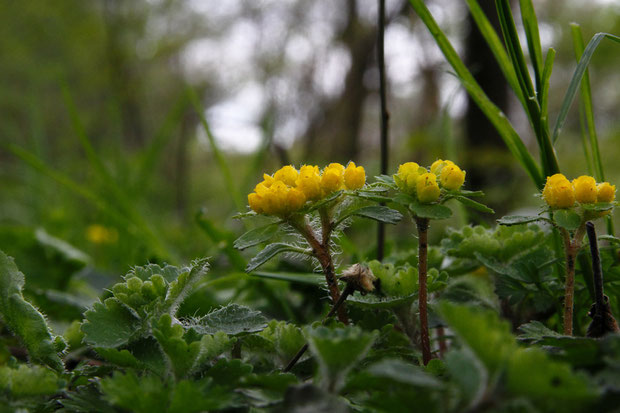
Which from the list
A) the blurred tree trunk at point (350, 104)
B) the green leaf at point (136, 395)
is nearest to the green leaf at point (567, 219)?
the green leaf at point (136, 395)

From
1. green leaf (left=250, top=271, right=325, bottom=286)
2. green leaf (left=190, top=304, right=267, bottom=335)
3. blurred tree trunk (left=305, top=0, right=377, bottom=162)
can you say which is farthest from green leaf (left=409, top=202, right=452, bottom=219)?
blurred tree trunk (left=305, top=0, right=377, bottom=162)

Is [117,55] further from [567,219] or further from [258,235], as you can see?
[567,219]

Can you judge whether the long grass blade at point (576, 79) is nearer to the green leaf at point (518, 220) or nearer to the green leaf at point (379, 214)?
the green leaf at point (518, 220)

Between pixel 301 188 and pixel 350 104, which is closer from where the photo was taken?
pixel 301 188

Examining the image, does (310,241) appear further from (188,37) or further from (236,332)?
(188,37)

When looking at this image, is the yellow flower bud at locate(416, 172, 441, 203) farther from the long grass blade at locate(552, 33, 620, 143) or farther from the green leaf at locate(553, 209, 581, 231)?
the long grass blade at locate(552, 33, 620, 143)

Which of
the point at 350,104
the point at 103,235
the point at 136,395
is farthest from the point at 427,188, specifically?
the point at 350,104
